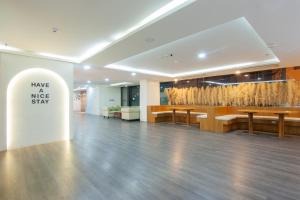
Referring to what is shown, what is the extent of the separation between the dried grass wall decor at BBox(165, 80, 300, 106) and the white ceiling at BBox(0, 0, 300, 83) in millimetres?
3120

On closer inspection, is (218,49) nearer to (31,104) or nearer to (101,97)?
(31,104)

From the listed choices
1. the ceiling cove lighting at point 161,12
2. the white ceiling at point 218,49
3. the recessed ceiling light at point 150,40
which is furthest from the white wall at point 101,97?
the ceiling cove lighting at point 161,12

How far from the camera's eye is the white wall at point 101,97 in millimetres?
14984

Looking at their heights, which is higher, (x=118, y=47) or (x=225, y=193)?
(x=118, y=47)

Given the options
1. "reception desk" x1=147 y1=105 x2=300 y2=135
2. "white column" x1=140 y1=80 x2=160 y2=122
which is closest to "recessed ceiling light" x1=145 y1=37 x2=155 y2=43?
"reception desk" x1=147 y1=105 x2=300 y2=135

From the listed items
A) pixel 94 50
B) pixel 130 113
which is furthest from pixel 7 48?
pixel 130 113

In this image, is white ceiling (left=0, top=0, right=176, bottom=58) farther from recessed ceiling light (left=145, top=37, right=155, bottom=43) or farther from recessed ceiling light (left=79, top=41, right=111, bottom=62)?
recessed ceiling light (left=145, top=37, right=155, bottom=43)

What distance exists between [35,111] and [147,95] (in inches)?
255

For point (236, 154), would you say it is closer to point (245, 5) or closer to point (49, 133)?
point (245, 5)

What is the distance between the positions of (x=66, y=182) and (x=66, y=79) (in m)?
4.01

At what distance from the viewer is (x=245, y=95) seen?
306 inches

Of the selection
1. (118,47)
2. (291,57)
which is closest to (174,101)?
(291,57)

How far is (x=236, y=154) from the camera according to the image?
4125 millimetres

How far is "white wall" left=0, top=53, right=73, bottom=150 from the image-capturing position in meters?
4.71
